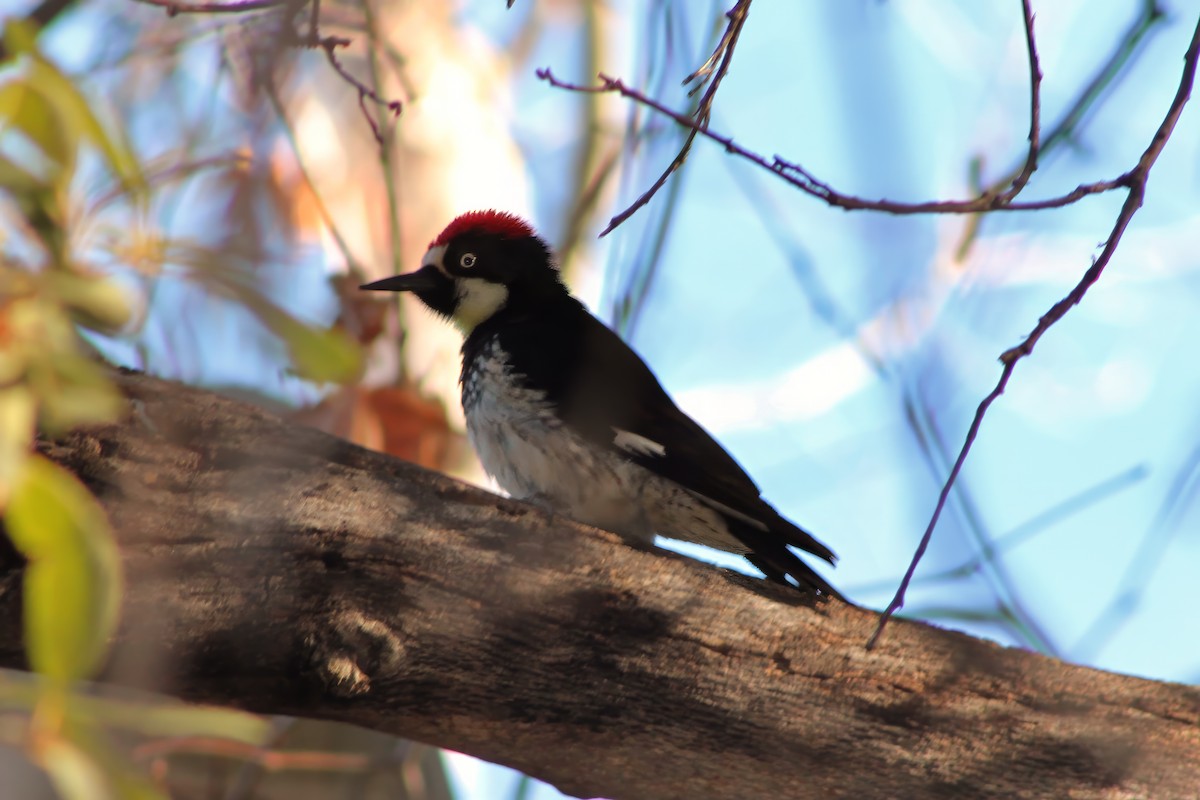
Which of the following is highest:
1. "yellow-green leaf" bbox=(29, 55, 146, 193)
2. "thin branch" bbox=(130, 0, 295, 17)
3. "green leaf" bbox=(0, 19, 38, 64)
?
"thin branch" bbox=(130, 0, 295, 17)

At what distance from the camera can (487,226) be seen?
3.89m

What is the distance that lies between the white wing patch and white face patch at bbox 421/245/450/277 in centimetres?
109

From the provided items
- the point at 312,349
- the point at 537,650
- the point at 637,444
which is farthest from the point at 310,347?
the point at 637,444

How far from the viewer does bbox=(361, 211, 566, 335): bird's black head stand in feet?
12.5

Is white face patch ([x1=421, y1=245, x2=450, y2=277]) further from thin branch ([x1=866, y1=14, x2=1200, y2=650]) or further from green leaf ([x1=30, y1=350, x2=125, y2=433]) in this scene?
green leaf ([x1=30, y1=350, x2=125, y2=433])

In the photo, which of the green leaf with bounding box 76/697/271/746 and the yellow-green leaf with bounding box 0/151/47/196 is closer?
the green leaf with bounding box 76/697/271/746

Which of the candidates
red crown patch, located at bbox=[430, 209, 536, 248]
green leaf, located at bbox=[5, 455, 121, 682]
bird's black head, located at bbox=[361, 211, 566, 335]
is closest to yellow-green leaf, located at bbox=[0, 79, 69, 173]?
green leaf, located at bbox=[5, 455, 121, 682]

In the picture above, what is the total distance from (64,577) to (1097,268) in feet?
4.60

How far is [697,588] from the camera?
229 cm

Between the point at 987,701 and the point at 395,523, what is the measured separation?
1.12 meters

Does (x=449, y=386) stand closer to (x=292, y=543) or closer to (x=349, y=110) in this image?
(x=349, y=110)

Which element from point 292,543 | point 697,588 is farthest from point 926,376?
point 292,543

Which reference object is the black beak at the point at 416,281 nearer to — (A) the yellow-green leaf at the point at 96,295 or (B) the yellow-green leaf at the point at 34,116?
(B) the yellow-green leaf at the point at 34,116

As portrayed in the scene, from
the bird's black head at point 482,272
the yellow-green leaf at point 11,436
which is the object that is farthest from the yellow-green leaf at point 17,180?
the bird's black head at point 482,272
